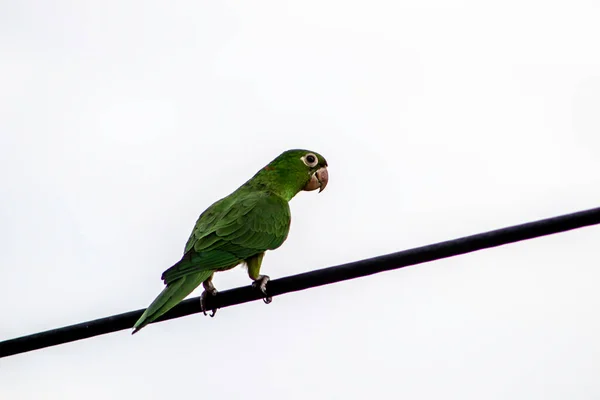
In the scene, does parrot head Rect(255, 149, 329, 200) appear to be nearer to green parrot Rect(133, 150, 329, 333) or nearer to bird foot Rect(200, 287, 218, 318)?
green parrot Rect(133, 150, 329, 333)

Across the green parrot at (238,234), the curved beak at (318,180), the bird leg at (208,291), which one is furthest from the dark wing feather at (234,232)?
the curved beak at (318,180)

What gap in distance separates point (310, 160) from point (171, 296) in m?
3.70

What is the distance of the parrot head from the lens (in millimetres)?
8906

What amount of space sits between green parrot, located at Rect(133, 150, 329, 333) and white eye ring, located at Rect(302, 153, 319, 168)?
0.15 metres

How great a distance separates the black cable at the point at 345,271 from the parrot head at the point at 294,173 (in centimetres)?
337

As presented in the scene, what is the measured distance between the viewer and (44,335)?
4766 mm

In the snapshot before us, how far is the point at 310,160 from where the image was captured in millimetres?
9484

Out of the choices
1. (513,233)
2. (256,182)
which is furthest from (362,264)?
(256,182)

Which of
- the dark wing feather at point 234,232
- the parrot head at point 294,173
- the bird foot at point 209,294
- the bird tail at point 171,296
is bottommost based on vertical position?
the bird foot at point 209,294

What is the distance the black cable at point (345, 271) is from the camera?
409 centimetres

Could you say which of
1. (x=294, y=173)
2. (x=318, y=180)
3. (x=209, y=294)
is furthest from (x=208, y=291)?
(x=318, y=180)

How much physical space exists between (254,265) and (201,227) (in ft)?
1.93

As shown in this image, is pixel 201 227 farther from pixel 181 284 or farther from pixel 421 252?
pixel 421 252

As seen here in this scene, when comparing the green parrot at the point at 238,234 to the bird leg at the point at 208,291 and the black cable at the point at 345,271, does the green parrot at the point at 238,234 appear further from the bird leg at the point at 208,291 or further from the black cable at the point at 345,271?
the black cable at the point at 345,271
